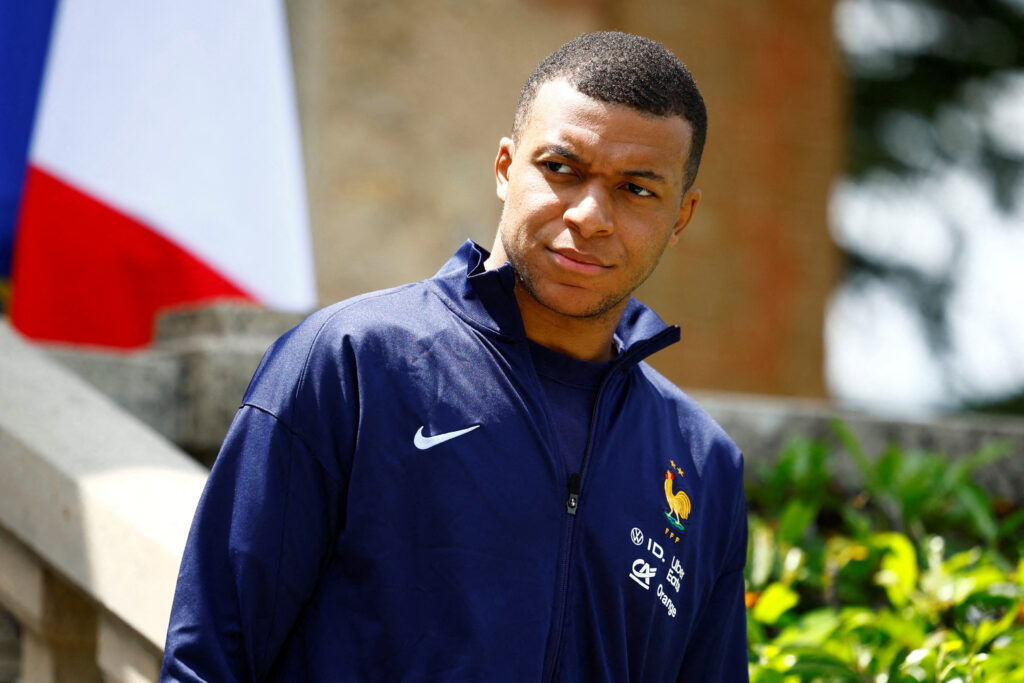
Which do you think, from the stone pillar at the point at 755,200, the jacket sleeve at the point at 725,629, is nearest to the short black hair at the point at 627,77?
the jacket sleeve at the point at 725,629

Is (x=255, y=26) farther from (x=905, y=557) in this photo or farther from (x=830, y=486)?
(x=905, y=557)

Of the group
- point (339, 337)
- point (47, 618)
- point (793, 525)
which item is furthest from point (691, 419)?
point (793, 525)

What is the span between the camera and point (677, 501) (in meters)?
1.86

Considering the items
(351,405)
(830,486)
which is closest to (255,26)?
(830,486)

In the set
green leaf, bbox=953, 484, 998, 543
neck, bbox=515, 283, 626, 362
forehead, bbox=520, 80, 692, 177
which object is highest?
forehead, bbox=520, 80, 692, 177

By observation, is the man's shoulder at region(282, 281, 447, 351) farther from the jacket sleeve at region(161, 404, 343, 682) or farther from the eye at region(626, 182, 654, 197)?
the eye at region(626, 182, 654, 197)

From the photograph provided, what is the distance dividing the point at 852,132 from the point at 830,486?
30.5 feet

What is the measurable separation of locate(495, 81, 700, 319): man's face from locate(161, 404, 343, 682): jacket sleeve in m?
0.46

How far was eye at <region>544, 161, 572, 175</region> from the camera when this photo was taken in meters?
1.77

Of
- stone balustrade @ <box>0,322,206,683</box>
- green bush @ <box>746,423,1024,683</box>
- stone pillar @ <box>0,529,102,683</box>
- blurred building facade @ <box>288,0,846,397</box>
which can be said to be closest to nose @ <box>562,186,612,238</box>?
stone balustrade @ <box>0,322,206,683</box>

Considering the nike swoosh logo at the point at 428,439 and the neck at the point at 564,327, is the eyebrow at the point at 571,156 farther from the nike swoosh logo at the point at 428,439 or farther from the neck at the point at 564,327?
the nike swoosh logo at the point at 428,439

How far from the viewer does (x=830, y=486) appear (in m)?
3.93

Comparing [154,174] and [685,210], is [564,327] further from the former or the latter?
[154,174]

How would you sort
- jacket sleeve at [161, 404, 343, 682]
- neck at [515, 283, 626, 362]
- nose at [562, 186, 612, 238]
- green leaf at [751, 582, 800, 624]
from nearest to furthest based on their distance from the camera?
jacket sleeve at [161, 404, 343, 682] → nose at [562, 186, 612, 238] → neck at [515, 283, 626, 362] → green leaf at [751, 582, 800, 624]
